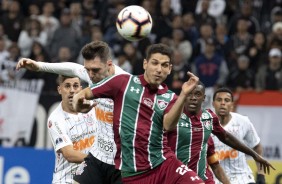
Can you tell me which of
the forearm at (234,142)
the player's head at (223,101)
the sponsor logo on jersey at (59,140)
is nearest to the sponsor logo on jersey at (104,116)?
the sponsor logo on jersey at (59,140)

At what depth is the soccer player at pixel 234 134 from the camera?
38.3 feet

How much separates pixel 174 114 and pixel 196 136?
1.90 m

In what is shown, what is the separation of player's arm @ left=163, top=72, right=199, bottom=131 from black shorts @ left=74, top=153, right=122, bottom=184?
1179 millimetres

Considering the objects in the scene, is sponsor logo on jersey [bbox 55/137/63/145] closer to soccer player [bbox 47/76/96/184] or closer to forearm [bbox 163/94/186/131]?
soccer player [bbox 47/76/96/184]

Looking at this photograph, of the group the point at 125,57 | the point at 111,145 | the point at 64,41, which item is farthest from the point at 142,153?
the point at 64,41

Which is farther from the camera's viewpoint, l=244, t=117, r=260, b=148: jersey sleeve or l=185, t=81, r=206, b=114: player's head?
l=244, t=117, r=260, b=148: jersey sleeve

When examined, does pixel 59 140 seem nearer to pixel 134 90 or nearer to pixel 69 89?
pixel 69 89

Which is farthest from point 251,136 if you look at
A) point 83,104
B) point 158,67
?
point 83,104

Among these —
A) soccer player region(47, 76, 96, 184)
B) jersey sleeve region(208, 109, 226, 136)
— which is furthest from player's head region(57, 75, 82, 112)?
jersey sleeve region(208, 109, 226, 136)

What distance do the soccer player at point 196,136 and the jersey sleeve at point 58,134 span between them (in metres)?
1.21

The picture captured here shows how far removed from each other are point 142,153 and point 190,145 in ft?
4.83

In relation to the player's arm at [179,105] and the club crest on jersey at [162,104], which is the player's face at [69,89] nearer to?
the club crest on jersey at [162,104]

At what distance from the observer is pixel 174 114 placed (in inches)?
329

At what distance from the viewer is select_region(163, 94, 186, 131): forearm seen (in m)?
8.22
